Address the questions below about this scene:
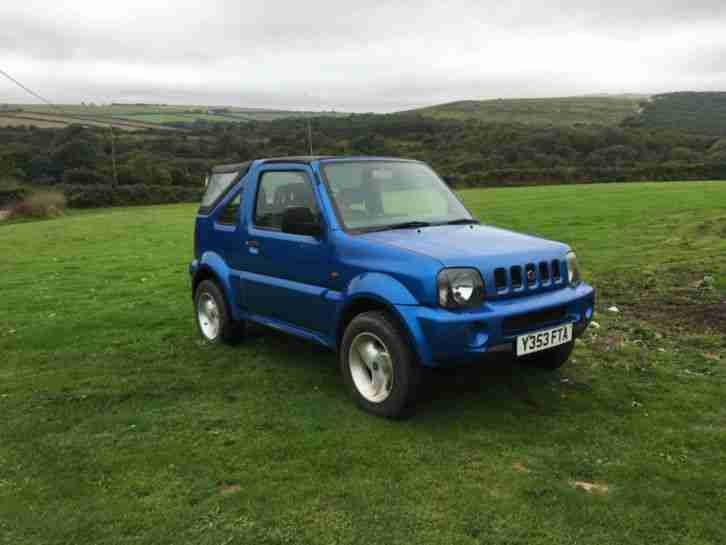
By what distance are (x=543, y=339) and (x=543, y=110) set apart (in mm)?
138283

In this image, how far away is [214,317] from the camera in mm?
7172

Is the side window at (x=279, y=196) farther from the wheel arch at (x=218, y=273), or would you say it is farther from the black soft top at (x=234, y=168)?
the wheel arch at (x=218, y=273)

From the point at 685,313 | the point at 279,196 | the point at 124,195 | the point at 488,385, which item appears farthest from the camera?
the point at 124,195

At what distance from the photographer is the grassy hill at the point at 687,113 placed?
93375 millimetres

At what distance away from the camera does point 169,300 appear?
10156mm

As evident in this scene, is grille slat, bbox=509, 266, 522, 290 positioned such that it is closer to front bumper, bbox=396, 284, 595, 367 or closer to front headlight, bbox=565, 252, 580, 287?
front bumper, bbox=396, 284, 595, 367

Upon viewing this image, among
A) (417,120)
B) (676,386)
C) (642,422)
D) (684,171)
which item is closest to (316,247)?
(642,422)

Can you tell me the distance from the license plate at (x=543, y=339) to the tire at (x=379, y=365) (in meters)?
0.76

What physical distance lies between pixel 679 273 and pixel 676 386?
208 inches

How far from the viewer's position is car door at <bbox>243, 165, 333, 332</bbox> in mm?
5425

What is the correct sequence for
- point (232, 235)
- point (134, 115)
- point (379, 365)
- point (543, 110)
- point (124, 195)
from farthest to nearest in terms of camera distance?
point (543, 110), point (134, 115), point (124, 195), point (232, 235), point (379, 365)

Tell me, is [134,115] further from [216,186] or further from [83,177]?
[216,186]

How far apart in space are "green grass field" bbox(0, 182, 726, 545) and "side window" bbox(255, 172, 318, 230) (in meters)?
1.46

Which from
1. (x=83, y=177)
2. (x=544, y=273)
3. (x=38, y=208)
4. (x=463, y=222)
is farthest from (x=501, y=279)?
(x=83, y=177)
